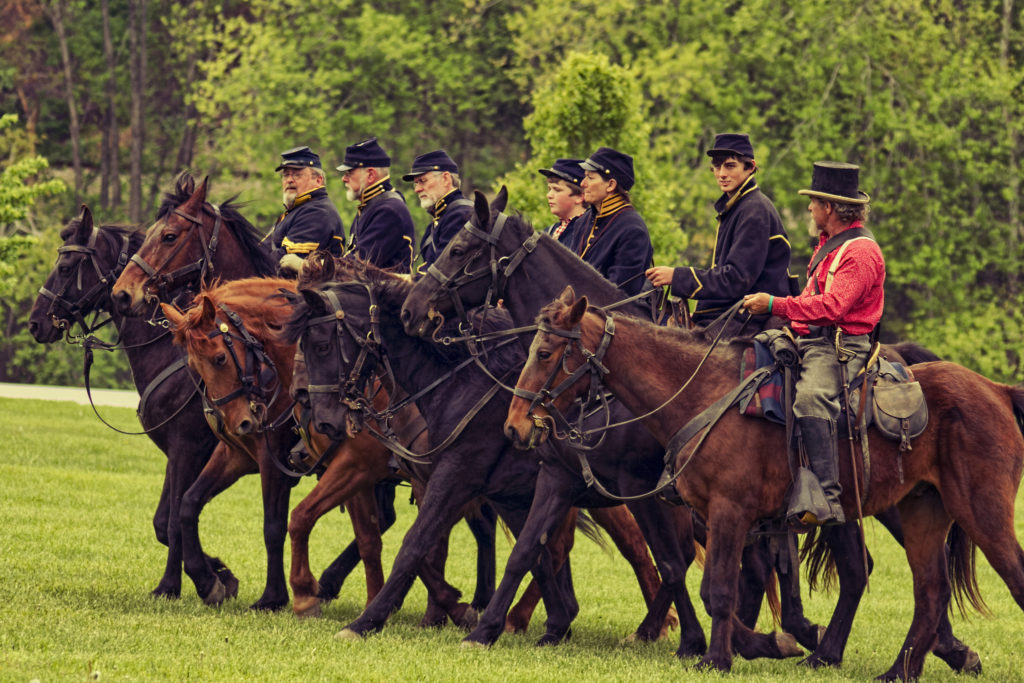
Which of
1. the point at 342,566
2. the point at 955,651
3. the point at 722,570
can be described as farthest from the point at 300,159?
the point at 955,651

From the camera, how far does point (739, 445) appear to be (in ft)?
29.6

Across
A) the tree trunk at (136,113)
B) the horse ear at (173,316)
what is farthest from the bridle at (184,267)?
the tree trunk at (136,113)

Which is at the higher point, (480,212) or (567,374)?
(480,212)

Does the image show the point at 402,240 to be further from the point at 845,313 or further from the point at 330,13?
the point at 330,13

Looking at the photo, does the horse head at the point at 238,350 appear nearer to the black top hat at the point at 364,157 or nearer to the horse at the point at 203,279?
the horse at the point at 203,279

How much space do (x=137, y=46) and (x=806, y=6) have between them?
810 inches

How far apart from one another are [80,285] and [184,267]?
1.30 m

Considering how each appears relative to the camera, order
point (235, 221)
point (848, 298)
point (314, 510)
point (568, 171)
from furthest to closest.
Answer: point (235, 221) < point (568, 171) < point (314, 510) < point (848, 298)

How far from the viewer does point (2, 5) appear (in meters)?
45.8

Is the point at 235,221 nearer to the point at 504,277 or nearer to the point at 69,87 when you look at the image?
the point at 504,277

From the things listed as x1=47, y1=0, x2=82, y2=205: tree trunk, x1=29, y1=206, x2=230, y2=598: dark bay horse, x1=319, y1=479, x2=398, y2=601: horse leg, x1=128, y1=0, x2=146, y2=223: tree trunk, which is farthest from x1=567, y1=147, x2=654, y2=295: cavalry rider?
x1=47, y1=0, x2=82, y2=205: tree trunk

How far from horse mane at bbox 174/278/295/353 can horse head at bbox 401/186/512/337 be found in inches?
47.6

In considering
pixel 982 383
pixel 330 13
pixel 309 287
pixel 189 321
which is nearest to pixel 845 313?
pixel 982 383

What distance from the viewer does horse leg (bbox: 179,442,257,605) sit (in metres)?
11.1
